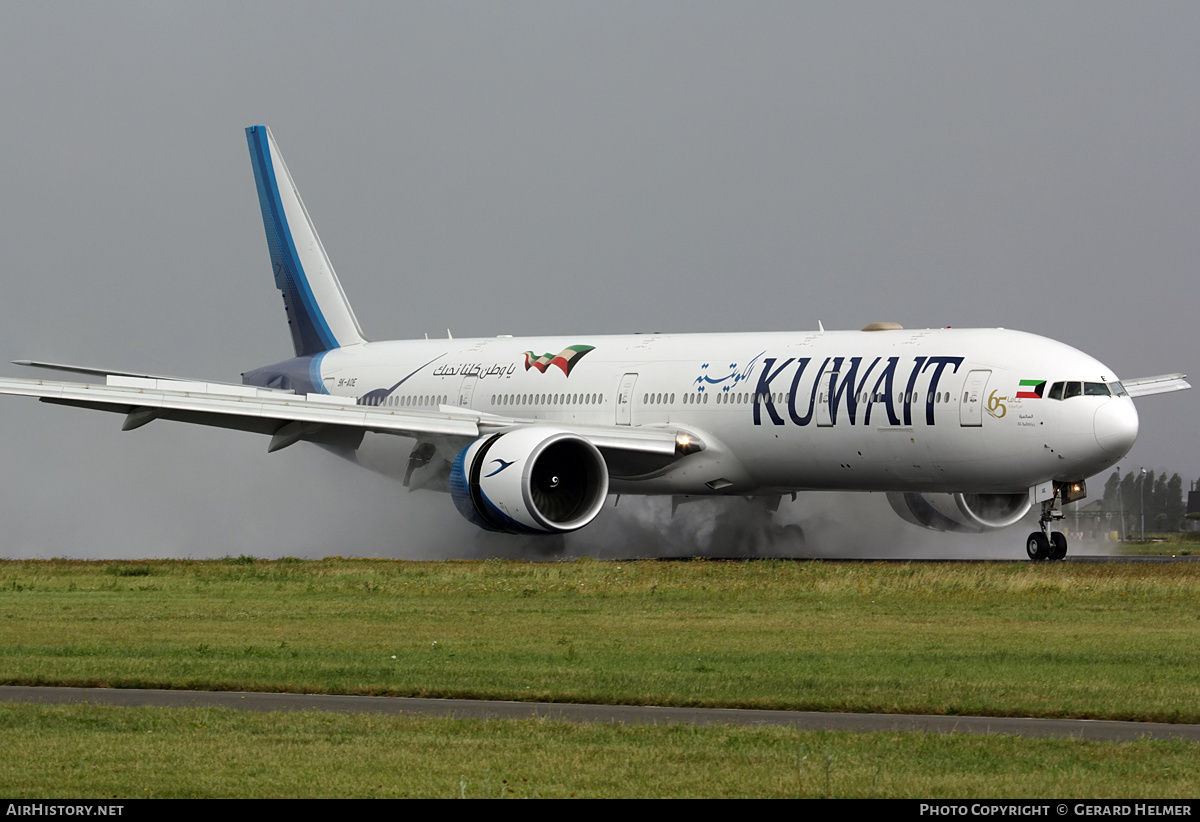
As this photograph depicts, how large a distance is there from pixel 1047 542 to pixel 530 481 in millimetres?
9748

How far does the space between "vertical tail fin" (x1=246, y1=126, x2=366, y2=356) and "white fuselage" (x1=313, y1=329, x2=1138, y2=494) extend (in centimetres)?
561

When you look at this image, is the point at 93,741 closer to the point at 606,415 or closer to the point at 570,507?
the point at 570,507

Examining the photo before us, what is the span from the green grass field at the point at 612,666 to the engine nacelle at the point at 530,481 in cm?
160

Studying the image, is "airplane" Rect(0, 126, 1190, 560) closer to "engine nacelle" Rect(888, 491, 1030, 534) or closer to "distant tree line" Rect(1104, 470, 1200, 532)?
"engine nacelle" Rect(888, 491, 1030, 534)

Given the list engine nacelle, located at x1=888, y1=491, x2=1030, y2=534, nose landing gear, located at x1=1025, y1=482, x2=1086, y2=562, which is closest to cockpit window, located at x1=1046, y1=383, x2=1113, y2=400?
nose landing gear, located at x1=1025, y1=482, x2=1086, y2=562

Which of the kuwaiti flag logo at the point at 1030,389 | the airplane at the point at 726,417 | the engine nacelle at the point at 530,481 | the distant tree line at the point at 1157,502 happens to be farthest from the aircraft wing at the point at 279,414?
the distant tree line at the point at 1157,502

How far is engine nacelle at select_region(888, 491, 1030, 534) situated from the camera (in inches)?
1442

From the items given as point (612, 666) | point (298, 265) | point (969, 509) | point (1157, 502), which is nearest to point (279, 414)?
point (298, 265)

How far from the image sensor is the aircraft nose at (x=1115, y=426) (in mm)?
30922

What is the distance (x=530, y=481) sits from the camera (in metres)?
33.5

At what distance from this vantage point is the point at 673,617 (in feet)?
75.8

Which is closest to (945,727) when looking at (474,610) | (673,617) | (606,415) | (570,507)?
(673,617)

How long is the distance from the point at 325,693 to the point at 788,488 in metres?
21.3

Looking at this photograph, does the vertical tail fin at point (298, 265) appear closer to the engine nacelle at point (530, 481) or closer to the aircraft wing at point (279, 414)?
the aircraft wing at point (279, 414)
